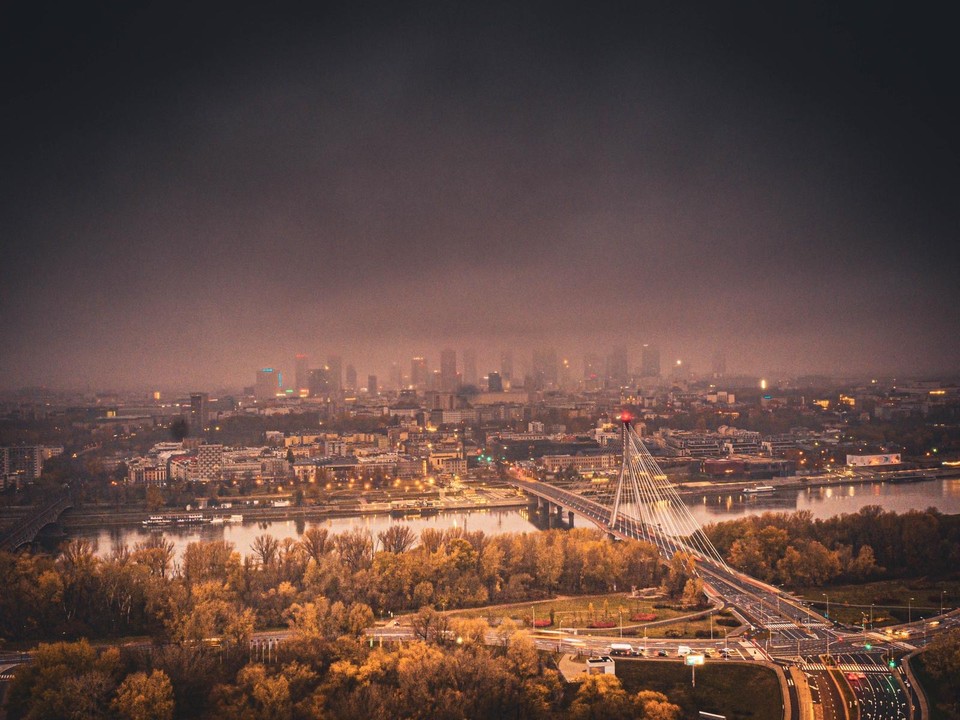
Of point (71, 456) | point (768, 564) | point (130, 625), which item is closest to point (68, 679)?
point (130, 625)

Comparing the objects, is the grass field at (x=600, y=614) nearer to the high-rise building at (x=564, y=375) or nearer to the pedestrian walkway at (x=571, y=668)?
the pedestrian walkway at (x=571, y=668)

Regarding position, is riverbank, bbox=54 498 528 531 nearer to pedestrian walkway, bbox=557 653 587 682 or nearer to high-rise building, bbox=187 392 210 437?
high-rise building, bbox=187 392 210 437

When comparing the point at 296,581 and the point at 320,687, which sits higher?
the point at 296,581

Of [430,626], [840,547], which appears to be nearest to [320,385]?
[840,547]

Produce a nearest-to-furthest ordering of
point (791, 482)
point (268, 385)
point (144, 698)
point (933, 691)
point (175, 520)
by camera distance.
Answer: point (144, 698)
point (933, 691)
point (175, 520)
point (791, 482)
point (268, 385)

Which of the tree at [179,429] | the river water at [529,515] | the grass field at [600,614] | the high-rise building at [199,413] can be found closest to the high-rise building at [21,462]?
the river water at [529,515]

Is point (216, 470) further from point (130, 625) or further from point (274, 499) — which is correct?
point (130, 625)

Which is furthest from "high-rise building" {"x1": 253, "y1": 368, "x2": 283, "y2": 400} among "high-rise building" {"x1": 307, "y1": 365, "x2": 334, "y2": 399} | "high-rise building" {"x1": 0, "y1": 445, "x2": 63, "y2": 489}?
"high-rise building" {"x1": 0, "y1": 445, "x2": 63, "y2": 489}

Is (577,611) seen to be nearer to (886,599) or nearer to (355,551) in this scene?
(355,551)
